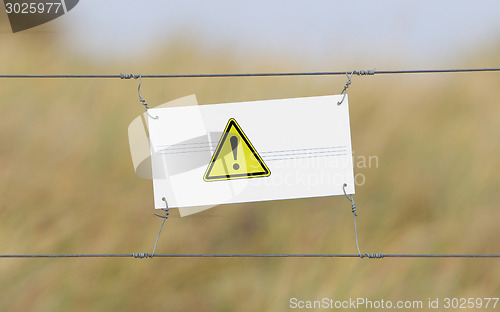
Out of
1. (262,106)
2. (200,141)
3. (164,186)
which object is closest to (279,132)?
(262,106)

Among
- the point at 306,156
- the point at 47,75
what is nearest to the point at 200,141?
the point at 306,156

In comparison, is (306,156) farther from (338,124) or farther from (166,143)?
(166,143)

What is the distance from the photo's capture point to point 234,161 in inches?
39.1

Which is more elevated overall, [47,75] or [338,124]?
[47,75]

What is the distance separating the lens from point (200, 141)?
1.00 m

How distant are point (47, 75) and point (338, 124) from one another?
0.66m

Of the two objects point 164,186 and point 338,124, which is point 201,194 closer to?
point 164,186

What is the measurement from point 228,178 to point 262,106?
0.18m

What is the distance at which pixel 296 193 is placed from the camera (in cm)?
100

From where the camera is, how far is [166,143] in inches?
A: 39.5

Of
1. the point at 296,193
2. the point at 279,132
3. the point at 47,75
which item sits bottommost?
the point at 296,193

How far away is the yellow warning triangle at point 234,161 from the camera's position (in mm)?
988

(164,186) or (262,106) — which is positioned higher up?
(262,106)

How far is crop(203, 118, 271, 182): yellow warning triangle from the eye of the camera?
0.99m
